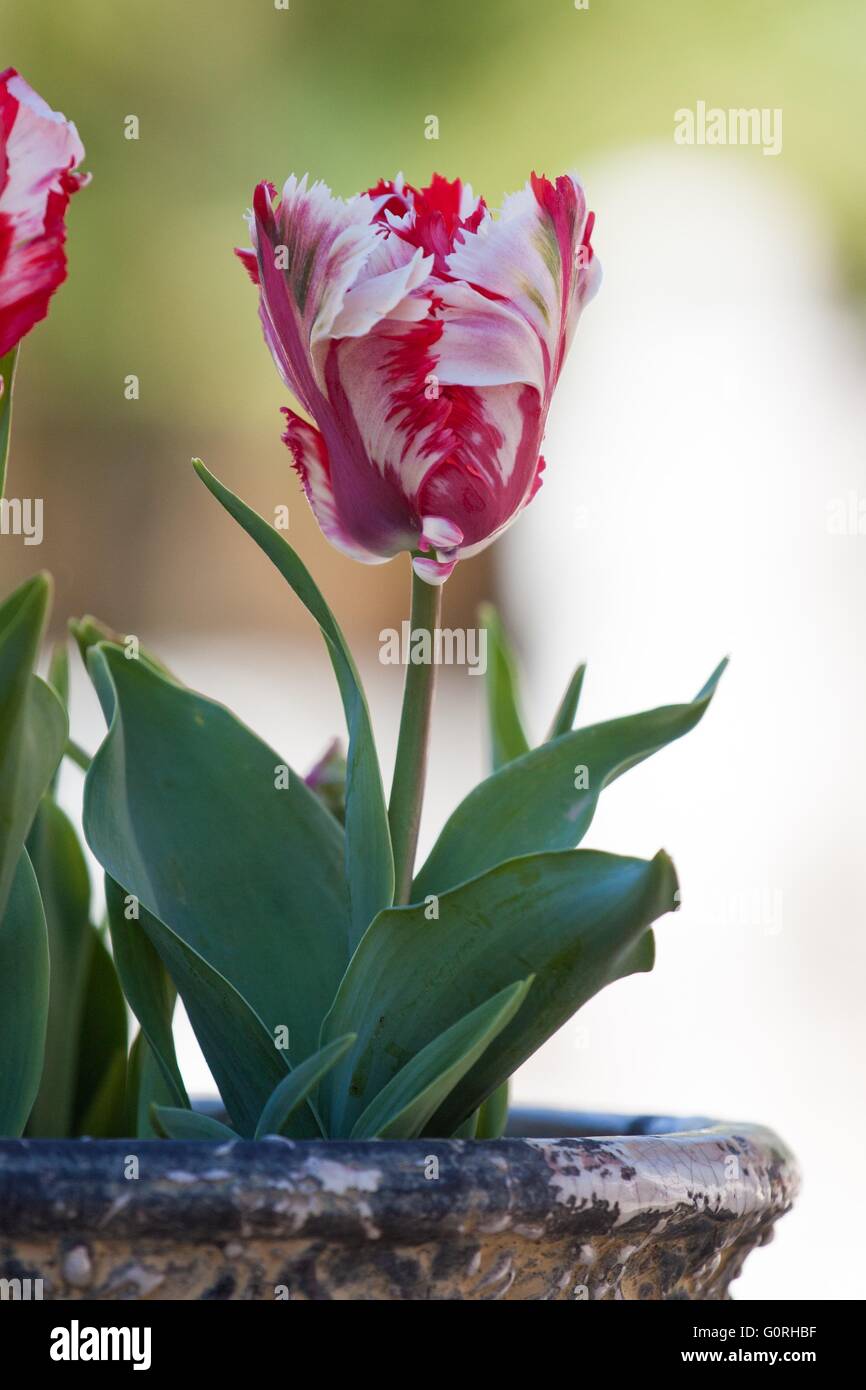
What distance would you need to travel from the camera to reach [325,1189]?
0.24 metres

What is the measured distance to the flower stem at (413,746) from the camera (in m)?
0.34

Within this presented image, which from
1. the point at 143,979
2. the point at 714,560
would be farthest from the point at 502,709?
the point at 714,560

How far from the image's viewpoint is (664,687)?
216 centimetres

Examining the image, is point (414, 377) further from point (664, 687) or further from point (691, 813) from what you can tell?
point (664, 687)

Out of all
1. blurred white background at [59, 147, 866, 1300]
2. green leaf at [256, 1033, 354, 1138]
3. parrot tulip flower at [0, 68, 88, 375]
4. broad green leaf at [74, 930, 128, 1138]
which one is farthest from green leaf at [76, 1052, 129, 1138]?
blurred white background at [59, 147, 866, 1300]

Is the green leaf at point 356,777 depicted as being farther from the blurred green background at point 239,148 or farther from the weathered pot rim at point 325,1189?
the blurred green background at point 239,148

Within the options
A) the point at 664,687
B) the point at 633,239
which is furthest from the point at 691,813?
the point at 633,239

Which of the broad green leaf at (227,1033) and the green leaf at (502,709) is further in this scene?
the green leaf at (502,709)

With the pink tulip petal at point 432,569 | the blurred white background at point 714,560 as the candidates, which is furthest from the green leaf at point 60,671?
the blurred white background at point 714,560

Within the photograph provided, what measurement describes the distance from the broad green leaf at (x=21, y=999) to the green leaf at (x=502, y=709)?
0.54 feet

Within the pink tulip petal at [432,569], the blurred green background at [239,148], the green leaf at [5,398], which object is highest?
the blurred green background at [239,148]

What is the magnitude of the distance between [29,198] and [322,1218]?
0.67 ft

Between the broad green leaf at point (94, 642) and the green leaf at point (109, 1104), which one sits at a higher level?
the broad green leaf at point (94, 642)

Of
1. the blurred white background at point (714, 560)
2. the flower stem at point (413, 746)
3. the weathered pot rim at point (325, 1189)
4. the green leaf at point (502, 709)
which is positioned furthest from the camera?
the blurred white background at point (714, 560)
